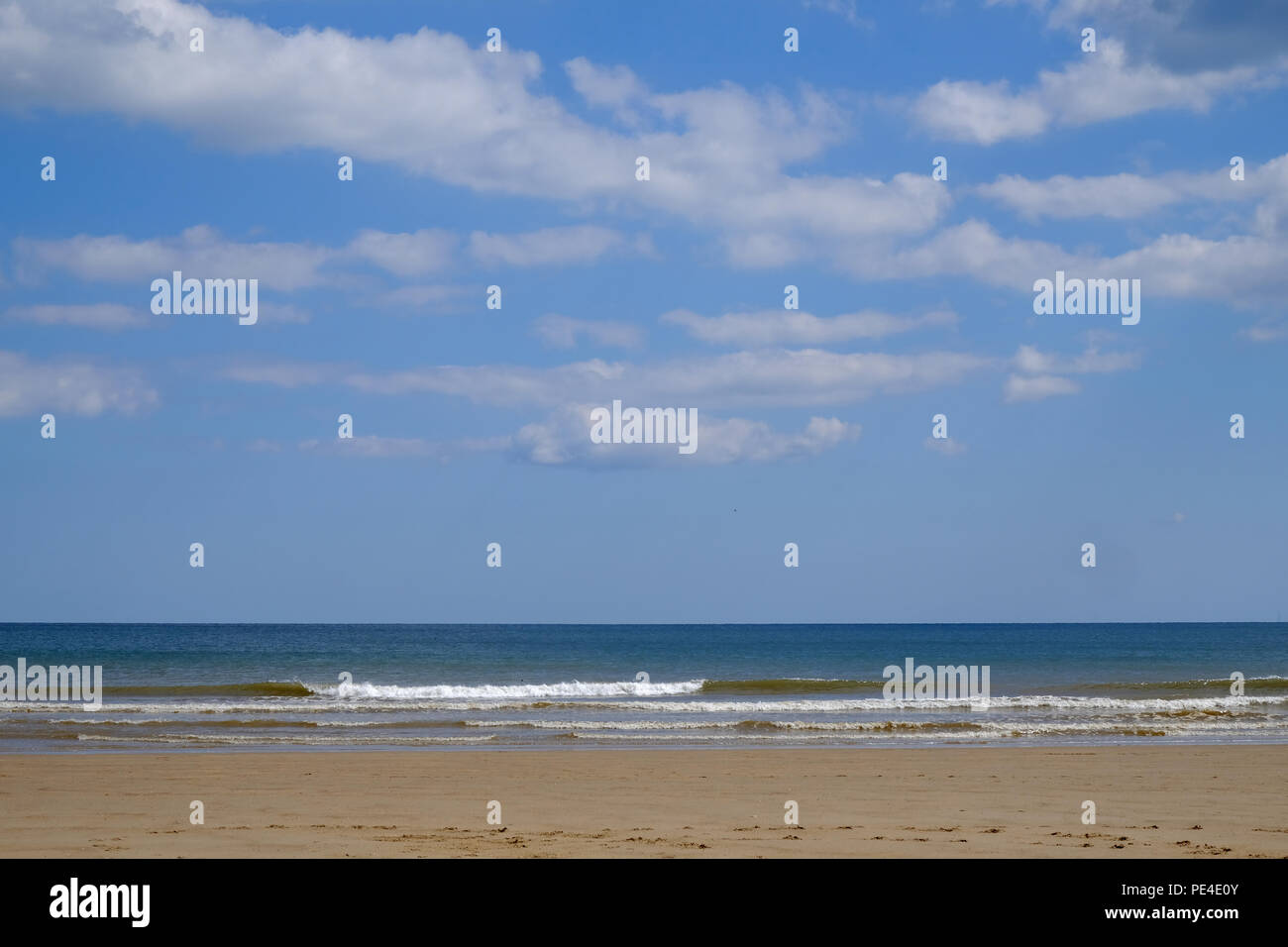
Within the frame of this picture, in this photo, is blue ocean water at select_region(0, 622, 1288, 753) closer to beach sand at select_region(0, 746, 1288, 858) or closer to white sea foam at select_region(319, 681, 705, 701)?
white sea foam at select_region(319, 681, 705, 701)

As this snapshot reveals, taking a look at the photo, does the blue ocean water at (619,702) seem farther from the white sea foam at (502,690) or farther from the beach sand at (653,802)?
the beach sand at (653,802)

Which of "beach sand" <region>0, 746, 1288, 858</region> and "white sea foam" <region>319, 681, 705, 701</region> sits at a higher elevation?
"beach sand" <region>0, 746, 1288, 858</region>

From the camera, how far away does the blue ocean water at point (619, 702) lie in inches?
862

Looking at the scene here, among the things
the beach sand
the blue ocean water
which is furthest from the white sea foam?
the beach sand

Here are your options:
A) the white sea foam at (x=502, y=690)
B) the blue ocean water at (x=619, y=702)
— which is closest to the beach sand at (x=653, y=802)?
the blue ocean water at (x=619, y=702)

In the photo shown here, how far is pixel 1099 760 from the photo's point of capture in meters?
17.6

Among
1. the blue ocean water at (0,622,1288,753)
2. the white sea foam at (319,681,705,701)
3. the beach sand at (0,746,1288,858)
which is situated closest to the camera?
the beach sand at (0,746,1288,858)

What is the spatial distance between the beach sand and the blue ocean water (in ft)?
10.1

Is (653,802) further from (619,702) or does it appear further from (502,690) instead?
(502,690)

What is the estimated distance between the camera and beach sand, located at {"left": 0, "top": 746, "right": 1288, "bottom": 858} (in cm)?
1041

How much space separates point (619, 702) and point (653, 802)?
2011 cm
